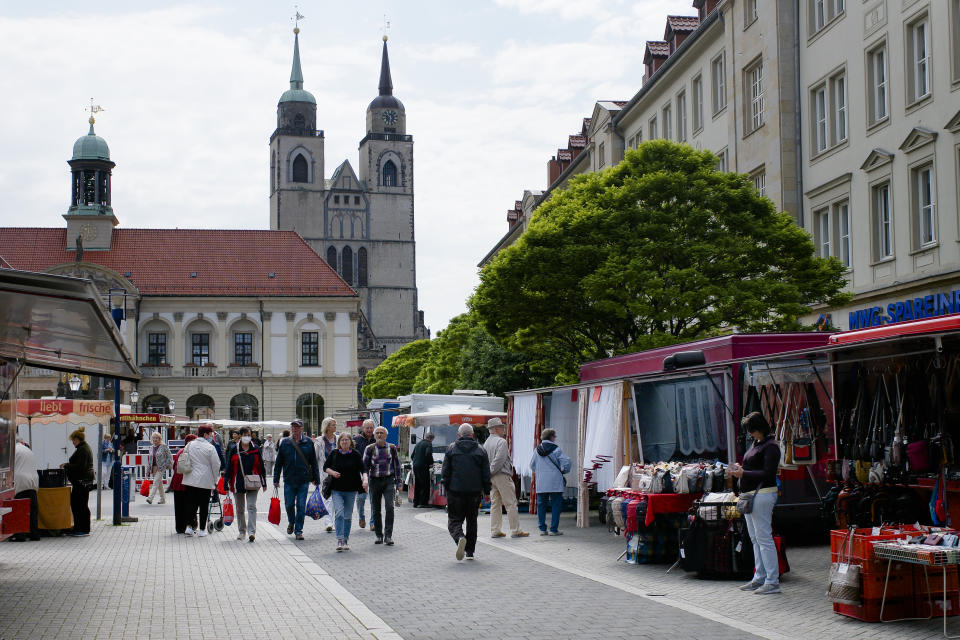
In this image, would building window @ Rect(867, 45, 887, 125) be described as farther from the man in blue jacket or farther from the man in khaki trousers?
the man in blue jacket

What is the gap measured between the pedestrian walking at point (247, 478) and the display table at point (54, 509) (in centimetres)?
254

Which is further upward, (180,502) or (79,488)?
(79,488)

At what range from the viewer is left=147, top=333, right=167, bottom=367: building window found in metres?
80.2

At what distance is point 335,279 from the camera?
269 ft

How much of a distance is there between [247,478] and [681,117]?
28681 mm

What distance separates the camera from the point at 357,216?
134 m

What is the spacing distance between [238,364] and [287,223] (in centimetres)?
5282

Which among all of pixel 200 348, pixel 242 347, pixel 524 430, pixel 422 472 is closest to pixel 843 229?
pixel 524 430

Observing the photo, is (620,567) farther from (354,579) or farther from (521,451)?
(521,451)

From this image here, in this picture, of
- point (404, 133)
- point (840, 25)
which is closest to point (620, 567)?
point (840, 25)

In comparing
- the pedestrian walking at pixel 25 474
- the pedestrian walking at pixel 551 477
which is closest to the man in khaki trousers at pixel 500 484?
the pedestrian walking at pixel 551 477

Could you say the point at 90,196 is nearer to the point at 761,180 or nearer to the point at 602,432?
the point at 761,180

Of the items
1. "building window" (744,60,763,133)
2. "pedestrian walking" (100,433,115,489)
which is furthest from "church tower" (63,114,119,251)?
"building window" (744,60,763,133)

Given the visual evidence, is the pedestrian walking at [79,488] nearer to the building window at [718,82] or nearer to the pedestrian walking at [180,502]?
the pedestrian walking at [180,502]
